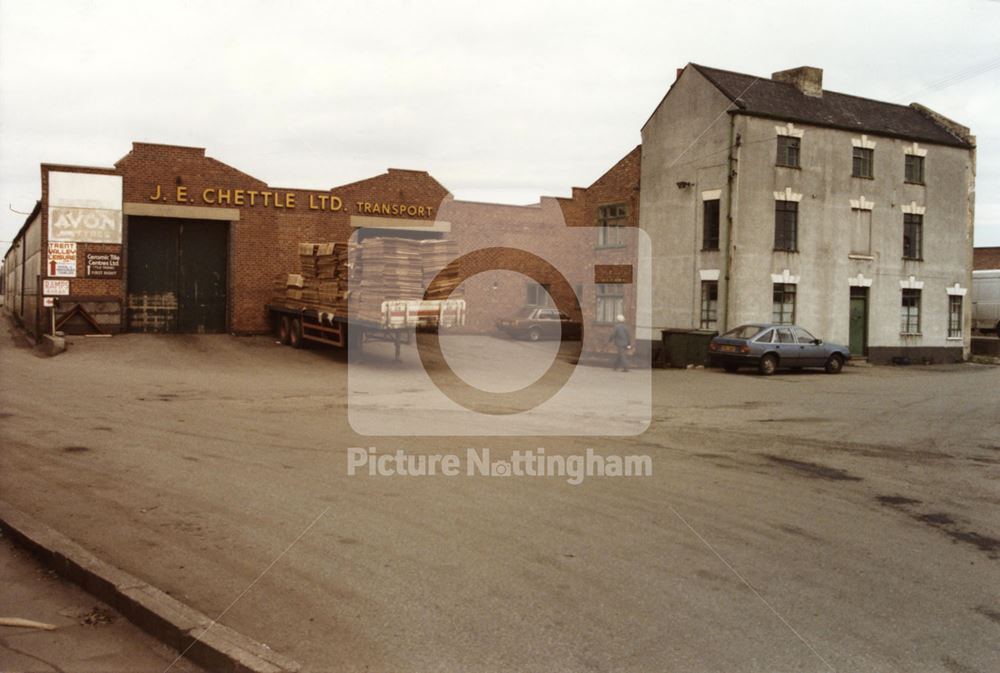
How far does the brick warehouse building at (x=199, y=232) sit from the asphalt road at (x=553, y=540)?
53.1ft

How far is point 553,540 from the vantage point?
6.68 m

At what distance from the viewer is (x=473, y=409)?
613 inches

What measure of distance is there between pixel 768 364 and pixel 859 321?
28.9 ft

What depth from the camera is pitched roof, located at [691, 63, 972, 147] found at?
30.1 meters

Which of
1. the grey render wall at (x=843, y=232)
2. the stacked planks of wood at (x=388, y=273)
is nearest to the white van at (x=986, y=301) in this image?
the grey render wall at (x=843, y=232)

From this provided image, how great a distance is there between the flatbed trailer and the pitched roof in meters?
14.2

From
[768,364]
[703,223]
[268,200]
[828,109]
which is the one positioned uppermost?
[828,109]

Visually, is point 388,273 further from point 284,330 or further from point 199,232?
point 199,232

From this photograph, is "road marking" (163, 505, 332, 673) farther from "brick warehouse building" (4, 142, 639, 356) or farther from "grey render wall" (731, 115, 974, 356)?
"grey render wall" (731, 115, 974, 356)

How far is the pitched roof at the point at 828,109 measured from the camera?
30.1 m

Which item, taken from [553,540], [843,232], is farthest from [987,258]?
[553,540]

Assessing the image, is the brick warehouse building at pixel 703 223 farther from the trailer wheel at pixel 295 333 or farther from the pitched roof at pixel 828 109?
the trailer wheel at pixel 295 333

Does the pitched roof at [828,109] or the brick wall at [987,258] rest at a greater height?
the pitched roof at [828,109]

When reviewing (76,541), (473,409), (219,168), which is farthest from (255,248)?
(76,541)
